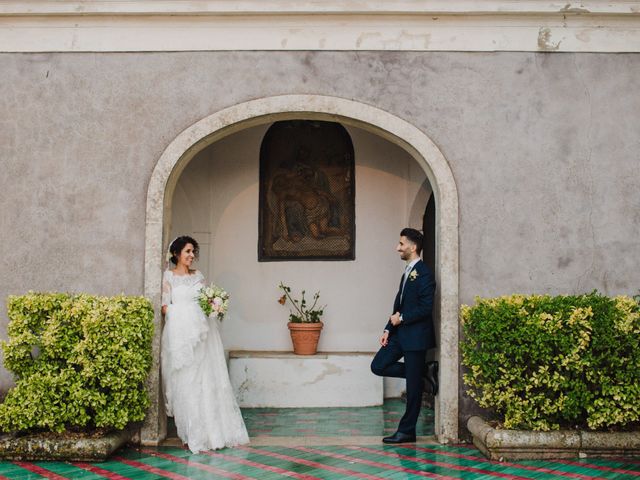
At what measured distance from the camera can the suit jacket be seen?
276 inches

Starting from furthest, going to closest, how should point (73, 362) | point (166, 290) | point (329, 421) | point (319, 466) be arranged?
Result: point (329, 421)
point (166, 290)
point (73, 362)
point (319, 466)

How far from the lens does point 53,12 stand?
24.0ft

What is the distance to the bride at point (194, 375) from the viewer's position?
6867 millimetres

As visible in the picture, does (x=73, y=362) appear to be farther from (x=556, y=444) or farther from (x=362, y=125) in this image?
(x=556, y=444)

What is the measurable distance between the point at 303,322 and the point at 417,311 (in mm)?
2795

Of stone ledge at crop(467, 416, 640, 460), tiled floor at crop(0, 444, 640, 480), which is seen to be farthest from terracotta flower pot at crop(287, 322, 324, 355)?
stone ledge at crop(467, 416, 640, 460)

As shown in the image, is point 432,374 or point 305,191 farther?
point 305,191

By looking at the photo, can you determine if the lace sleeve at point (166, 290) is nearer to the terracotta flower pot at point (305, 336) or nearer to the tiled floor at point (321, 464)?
the tiled floor at point (321, 464)

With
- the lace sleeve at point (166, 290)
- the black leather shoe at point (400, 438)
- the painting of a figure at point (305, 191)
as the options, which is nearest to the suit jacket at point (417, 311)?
the black leather shoe at point (400, 438)

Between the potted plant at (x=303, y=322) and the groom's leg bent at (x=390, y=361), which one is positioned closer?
the groom's leg bent at (x=390, y=361)

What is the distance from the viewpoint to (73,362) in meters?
6.44

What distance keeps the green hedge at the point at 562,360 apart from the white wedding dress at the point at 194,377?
2.48m

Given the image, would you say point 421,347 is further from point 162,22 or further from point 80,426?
point 162,22

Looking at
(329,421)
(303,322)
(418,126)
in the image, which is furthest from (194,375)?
(418,126)
